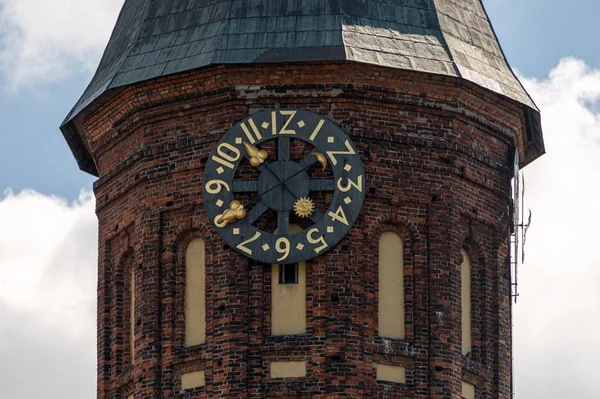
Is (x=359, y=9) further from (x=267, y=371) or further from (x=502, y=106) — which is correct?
(x=267, y=371)

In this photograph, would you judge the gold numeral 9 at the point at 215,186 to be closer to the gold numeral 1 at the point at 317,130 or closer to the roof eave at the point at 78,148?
the gold numeral 1 at the point at 317,130

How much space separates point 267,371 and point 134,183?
4.31 m

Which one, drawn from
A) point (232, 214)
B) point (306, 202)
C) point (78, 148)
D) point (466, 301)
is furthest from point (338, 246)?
point (78, 148)

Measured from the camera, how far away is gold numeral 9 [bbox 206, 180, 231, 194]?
4278cm

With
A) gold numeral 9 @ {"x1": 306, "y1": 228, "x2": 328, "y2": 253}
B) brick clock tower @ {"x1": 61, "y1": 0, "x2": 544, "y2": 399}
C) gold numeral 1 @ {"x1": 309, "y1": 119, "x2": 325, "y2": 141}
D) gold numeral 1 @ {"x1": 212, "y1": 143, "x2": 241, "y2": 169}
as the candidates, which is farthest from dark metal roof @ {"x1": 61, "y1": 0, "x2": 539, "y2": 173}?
gold numeral 9 @ {"x1": 306, "y1": 228, "x2": 328, "y2": 253}

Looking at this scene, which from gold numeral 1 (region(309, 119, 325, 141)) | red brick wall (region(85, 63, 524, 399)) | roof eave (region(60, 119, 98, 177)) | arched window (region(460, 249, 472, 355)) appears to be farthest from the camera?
roof eave (region(60, 119, 98, 177))

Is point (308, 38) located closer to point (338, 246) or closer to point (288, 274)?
point (338, 246)

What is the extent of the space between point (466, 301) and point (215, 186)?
456 centimetres

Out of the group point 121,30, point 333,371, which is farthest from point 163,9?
point 333,371

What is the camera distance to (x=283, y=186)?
42.5 m

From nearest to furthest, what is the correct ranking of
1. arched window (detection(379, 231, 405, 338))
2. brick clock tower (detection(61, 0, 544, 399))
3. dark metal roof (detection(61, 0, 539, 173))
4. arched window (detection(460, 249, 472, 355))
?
brick clock tower (detection(61, 0, 544, 399)) → arched window (detection(379, 231, 405, 338)) → dark metal roof (detection(61, 0, 539, 173)) → arched window (detection(460, 249, 472, 355))

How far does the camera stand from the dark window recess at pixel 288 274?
42312mm

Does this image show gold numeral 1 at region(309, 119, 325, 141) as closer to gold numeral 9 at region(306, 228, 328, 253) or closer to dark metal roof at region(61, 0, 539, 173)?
dark metal roof at region(61, 0, 539, 173)

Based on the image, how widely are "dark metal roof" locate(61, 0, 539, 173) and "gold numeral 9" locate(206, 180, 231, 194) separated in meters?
1.96
